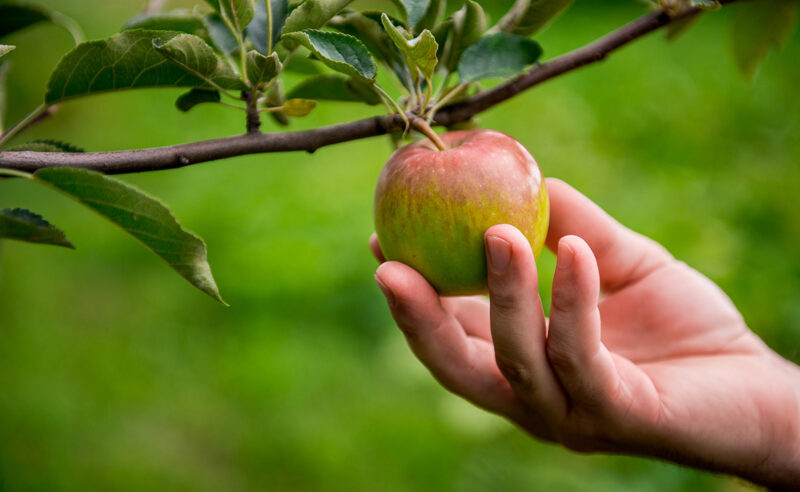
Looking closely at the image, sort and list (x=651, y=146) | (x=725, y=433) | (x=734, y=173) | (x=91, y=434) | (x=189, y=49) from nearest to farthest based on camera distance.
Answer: (x=189, y=49) < (x=725, y=433) < (x=91, y=434) < (x=734, y=173) < (x=651, y=146)

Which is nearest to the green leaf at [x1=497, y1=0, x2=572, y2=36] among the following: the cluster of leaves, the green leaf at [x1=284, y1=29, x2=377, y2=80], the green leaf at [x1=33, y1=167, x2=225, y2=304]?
the cluster of leaves

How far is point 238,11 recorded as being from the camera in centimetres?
65

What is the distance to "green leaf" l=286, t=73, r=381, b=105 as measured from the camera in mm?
758

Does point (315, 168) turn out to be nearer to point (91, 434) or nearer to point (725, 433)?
point (91, 434)

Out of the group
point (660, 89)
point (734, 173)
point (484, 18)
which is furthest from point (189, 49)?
point (660, 89)

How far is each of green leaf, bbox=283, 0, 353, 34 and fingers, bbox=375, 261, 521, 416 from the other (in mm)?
259

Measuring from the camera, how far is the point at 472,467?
1614 millimetres

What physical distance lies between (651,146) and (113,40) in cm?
270

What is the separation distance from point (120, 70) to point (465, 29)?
354 millimetres

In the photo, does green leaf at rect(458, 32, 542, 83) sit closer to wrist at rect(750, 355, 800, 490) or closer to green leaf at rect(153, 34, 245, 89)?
green leaf at rect(153, 34, 245, 89)

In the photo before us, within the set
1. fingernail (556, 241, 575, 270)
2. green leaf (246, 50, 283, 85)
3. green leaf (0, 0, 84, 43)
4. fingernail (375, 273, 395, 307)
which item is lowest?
fingernail (375, 273, 395, 307)

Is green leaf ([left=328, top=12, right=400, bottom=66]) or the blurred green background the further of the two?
the blurred green background

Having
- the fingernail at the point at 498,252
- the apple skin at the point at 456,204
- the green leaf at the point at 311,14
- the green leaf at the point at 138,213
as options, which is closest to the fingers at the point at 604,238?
the apple skin at the point at 456,204

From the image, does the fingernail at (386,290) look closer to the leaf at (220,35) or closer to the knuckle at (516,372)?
the knuckle at (516,372)
